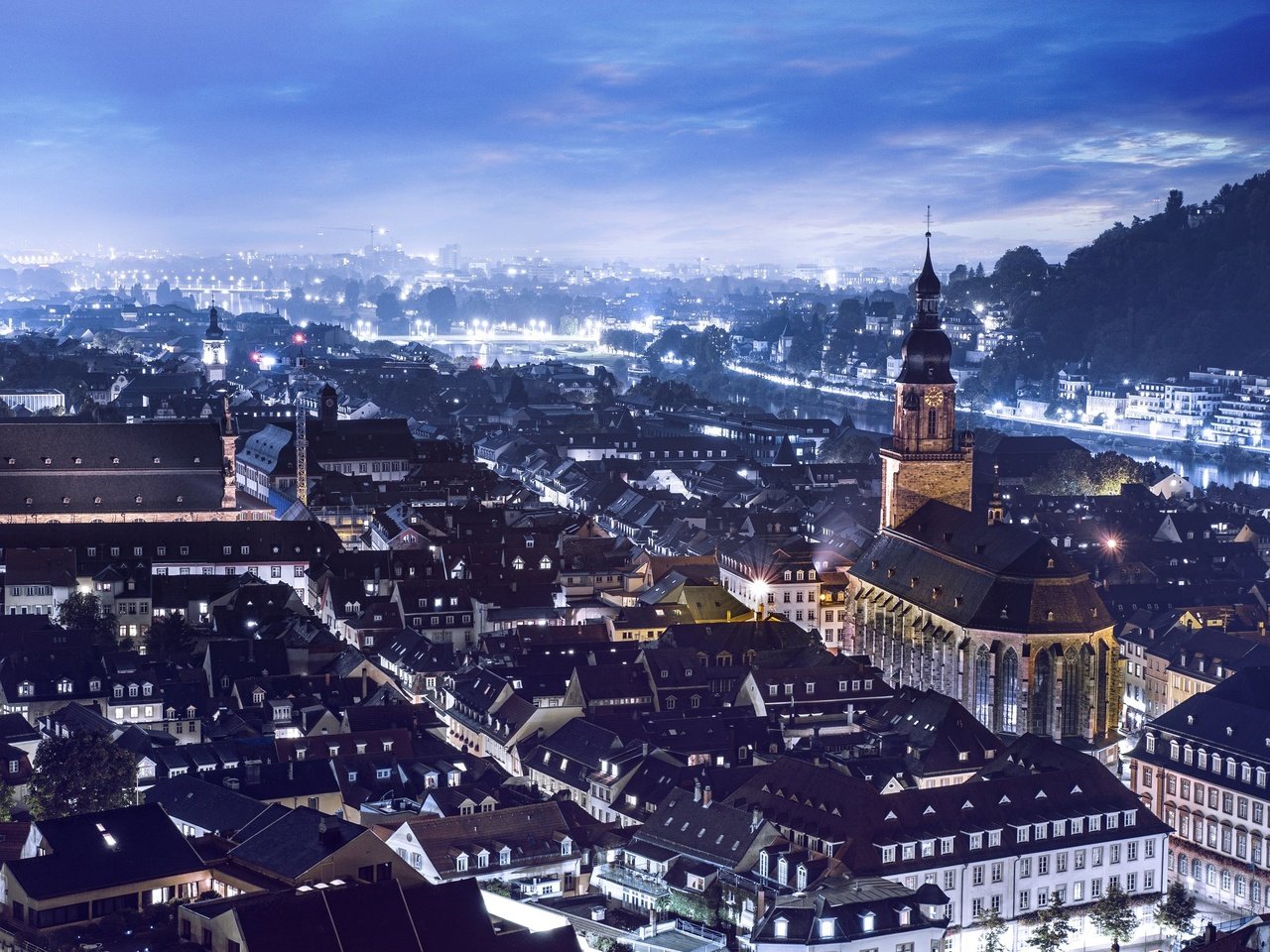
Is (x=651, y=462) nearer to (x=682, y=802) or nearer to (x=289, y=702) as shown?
(x=289, y=702)

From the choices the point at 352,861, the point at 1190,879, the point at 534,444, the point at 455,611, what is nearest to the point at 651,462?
the point at 534,444

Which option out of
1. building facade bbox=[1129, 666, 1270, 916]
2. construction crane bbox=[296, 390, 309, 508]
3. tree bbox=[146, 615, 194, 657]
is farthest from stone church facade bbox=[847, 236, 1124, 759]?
construction crane bbox=[296, 390, 309, 508]

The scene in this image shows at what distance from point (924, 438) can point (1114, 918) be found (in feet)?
119

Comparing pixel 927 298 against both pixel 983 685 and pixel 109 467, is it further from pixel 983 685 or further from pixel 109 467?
pixel 109 467

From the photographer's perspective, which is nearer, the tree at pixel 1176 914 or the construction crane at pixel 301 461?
the tree at pixel 1176 914

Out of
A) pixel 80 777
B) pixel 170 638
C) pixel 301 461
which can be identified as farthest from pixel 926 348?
pixel 301 461

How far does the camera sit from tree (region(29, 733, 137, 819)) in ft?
206

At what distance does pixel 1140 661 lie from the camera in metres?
86.1

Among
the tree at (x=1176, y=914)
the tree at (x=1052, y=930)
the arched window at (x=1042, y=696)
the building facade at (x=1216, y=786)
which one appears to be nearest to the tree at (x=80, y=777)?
the tree at (x=1052, y=930)

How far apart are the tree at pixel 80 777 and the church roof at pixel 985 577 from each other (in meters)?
32.2

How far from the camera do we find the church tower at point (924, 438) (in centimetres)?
9312

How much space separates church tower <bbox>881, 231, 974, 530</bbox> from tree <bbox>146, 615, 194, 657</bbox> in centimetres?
3054

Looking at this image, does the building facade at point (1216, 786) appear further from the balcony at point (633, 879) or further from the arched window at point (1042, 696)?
the balcony at point (633, 879)

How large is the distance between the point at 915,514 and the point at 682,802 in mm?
29988
